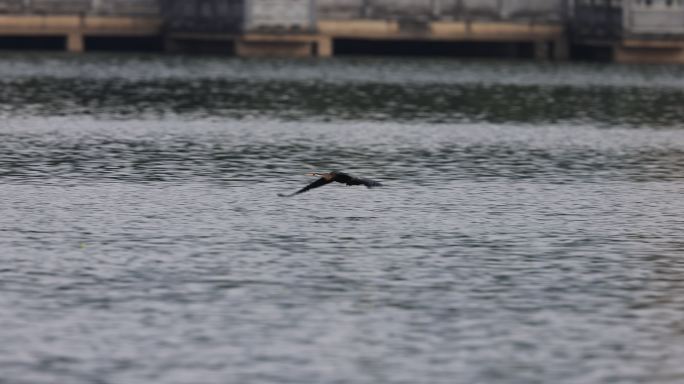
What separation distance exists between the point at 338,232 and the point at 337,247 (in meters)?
1.46

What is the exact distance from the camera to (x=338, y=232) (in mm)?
23312

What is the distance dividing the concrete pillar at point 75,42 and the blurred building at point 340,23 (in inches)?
1.8

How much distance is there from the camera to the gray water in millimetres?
15195

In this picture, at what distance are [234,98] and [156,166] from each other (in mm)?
20793

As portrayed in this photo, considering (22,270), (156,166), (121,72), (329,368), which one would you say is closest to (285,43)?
(121,72)

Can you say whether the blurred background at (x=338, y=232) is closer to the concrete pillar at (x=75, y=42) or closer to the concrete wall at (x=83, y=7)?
the concrete wall at (x=83, y=7)

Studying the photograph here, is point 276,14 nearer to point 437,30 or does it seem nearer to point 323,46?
point 323,46

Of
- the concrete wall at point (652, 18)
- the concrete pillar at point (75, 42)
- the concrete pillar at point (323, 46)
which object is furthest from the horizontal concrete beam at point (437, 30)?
the concrete pillar at point (75, 42)

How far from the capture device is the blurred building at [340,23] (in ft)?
253

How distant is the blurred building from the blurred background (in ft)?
50.3

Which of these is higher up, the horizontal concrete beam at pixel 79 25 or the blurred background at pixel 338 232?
the blurred background at pixel 338 232

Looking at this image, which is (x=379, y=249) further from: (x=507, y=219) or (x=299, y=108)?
(x=299, y=108)

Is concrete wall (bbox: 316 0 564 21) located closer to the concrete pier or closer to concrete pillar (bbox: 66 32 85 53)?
the concrete pier

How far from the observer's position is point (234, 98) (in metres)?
52.7
